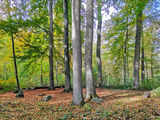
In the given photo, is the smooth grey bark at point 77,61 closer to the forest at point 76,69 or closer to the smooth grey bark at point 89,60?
the forest at point 76,69

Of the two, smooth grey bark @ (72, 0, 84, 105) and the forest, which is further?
smooth grey bark @ (72, 0, 84, 105)

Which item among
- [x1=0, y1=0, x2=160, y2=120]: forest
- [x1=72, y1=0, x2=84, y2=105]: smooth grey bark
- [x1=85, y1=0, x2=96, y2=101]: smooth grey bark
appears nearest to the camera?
[x1=0, y1=0, x2=160, y2=120]: forest

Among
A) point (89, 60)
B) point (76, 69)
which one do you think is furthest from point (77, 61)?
point (89, 60)

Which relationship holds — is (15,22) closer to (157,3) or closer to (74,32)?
(74,32)

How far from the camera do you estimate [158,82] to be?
8.12 meters

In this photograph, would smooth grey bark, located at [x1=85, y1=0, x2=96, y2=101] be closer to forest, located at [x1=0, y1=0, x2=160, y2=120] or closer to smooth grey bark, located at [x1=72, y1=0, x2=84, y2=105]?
forest, located at [x1=0, y1=0, x2=160, y2=120]

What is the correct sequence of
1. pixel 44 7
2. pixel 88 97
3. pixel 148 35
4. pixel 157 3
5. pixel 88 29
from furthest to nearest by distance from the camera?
pixel 148 35
pixel 44 7
pixel 157 3
pixel 88 29
pixel 88 97

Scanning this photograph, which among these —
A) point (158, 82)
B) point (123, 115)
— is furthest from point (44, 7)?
point (158, 82)

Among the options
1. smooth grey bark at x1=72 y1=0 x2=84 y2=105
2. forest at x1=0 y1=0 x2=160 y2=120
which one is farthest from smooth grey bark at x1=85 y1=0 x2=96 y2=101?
smooth grey bark at x1=72 y1=0 x2=84 y2=105

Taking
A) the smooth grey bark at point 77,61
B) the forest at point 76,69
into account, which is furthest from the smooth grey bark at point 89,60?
the smooth grey bark at point 77,61

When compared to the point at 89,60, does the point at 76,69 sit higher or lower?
lower

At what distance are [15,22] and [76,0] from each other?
5.46m

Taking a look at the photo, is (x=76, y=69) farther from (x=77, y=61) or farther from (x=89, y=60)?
(x=89, y=60)

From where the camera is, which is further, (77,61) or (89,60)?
(89,60)
